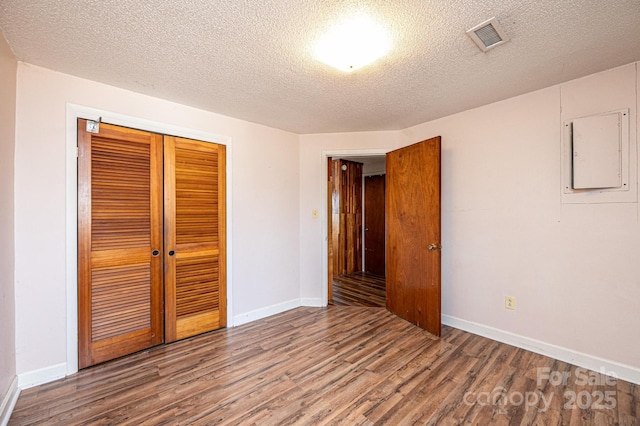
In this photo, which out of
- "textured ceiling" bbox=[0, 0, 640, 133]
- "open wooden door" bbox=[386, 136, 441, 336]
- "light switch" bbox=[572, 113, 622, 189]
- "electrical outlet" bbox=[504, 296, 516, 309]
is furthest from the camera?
"open wooden door" bbox=[386, 136, 441, 336]

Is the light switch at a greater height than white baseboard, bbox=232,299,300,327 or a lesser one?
greater

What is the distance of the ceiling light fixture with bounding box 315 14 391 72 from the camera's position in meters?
1.53

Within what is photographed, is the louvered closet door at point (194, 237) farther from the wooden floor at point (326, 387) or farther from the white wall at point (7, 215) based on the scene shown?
the white wall at point (7, 215)

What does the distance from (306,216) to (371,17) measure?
2478 mm

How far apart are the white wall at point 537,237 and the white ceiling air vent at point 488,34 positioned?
107cm

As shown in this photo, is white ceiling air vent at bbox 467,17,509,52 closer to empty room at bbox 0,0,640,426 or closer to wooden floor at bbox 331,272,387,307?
empty room at bbox 0,0,640,426

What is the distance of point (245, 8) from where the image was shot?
4.59 feet

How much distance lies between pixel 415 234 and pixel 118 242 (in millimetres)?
2837

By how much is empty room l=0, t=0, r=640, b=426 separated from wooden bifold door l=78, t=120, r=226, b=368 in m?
0.02

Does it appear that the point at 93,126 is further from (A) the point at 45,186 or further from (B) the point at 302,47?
(B) the point at 302,47

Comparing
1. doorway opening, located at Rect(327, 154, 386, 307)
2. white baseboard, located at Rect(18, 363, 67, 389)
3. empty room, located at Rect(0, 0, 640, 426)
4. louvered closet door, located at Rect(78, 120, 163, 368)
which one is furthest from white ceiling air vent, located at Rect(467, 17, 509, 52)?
white baseboard, located at Rect(18, 363, 67, 389)

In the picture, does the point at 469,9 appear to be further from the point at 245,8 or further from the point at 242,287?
the point at 242,287

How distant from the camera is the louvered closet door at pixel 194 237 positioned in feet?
8.41

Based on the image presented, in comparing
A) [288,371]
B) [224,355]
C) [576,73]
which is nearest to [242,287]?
[224,355]
